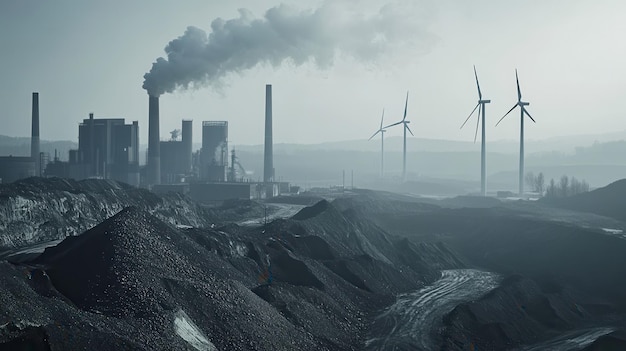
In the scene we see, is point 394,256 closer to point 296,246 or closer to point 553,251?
point 296,246

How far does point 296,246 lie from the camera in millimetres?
36344

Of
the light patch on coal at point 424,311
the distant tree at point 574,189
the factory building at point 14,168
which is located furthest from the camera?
the distant tree at point 574,189

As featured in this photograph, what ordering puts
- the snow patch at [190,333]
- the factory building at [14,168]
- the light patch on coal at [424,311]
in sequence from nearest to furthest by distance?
the snow patch at [190,333] → the light patch on coal at [424,311] → the factory building at [14,168]

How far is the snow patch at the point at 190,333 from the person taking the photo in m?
19.0

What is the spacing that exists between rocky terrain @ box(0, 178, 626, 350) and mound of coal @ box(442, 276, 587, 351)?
0.31 feet

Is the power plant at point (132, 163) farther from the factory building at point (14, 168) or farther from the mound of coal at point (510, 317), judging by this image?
the mound of coal at point (510, 317)

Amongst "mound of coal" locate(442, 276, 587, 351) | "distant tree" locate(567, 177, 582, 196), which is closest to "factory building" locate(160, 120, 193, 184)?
"distant tree" locate(567, 177, 582, 196)

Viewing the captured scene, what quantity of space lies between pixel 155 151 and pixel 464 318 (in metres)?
50.0

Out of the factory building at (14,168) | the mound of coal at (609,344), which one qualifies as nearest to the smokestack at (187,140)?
the factory building at (14,168)

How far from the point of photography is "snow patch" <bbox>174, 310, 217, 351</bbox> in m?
19.0

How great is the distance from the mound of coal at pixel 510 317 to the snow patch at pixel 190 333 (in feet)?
31.2

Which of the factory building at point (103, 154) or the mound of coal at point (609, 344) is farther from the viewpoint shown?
Answer: the factory building at point (103, 154)

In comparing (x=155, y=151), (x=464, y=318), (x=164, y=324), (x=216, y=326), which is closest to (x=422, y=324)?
(x=464, y=318)

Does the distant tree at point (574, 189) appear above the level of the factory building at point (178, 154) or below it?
below
